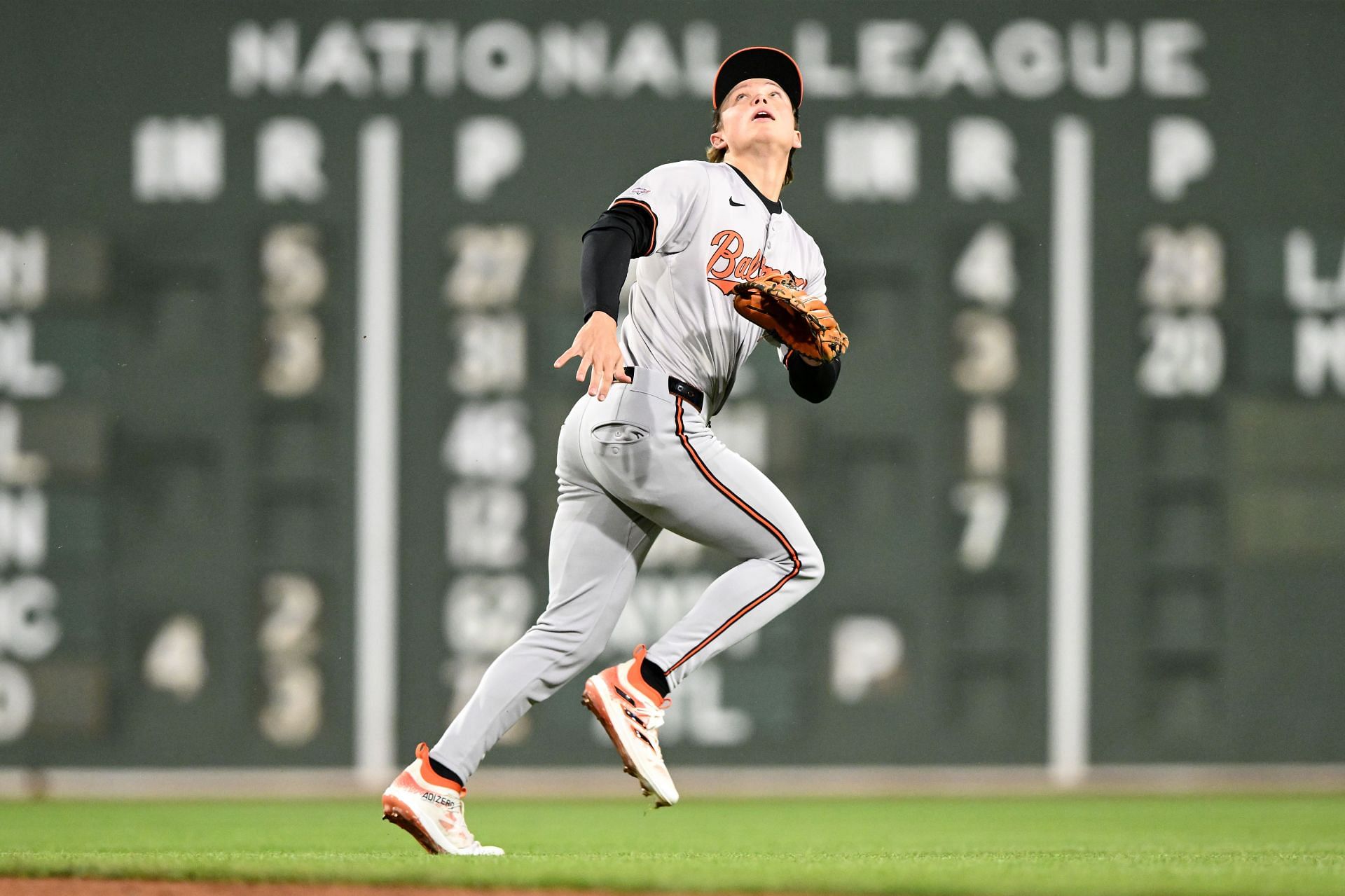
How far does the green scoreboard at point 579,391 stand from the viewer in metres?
5.65

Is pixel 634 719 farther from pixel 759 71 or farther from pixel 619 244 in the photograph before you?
pixel 759 71

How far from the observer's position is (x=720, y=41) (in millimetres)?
5863

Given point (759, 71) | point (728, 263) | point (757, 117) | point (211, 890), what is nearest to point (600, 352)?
point (728, 263)

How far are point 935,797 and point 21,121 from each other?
422 centimetres

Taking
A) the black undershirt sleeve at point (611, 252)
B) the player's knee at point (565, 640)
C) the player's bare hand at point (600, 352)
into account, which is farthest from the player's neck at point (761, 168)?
the player's knee at point (565, 640)

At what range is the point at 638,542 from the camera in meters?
2.98

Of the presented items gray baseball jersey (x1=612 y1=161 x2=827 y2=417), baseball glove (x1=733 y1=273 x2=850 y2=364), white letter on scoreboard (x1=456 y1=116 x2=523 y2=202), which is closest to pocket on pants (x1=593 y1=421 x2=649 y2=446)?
gray baseball jersey (x1=612 y1=161 x2=827 y2=417)

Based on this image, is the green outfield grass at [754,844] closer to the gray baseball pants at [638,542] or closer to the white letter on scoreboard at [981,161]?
the gray baseball pants at [638,542]

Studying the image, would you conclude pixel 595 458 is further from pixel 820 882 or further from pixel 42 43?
pixel 42 43

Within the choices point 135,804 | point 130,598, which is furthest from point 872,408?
point 135,804

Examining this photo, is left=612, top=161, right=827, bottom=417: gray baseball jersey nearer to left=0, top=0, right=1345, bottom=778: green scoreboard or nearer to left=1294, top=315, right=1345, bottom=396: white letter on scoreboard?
left=0, top=0, right=1345, bottom=778: green scoreboard

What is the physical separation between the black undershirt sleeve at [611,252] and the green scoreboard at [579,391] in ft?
9.44

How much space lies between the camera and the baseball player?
2787 mm

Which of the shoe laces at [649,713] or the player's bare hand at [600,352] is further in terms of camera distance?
the shoe laces at [649,713]
